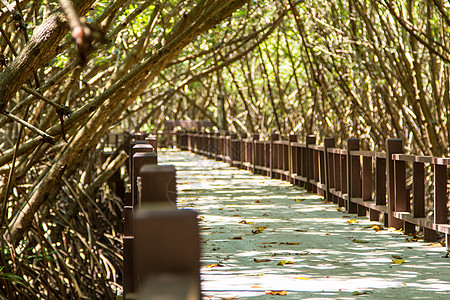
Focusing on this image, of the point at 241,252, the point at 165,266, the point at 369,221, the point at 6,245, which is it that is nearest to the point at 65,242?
the point at 6,245

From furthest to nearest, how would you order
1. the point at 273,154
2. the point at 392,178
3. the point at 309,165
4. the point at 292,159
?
1. the point at 273,154
2. the point at 292,159
3. the point at 309,165
4. the point at 392,178

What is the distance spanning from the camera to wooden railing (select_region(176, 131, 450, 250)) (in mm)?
6777

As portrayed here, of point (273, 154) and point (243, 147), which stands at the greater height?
point (243, 147)

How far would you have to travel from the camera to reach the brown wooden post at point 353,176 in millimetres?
9336

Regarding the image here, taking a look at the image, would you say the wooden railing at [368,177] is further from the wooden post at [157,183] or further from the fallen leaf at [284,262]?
the wooden post at [157,183]

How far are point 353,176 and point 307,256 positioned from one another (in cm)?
314

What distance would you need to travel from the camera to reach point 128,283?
4.88 meters

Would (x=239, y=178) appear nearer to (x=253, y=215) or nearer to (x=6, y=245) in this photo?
(x=253, y=215)

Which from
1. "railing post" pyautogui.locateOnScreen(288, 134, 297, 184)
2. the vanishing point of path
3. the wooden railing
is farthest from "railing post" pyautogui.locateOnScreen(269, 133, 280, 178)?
the vanishing point of path

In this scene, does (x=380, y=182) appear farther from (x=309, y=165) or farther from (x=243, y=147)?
(x=243, y=147)

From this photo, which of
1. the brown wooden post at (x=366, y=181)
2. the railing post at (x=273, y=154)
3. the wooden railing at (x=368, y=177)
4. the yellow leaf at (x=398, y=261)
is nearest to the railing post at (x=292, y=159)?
the wooden railing at (x=368, y=177)

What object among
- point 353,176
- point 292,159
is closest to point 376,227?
point 353,176

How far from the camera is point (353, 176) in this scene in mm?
9336

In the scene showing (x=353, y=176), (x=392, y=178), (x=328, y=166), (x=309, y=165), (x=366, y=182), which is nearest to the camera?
(x=392, y=178)
